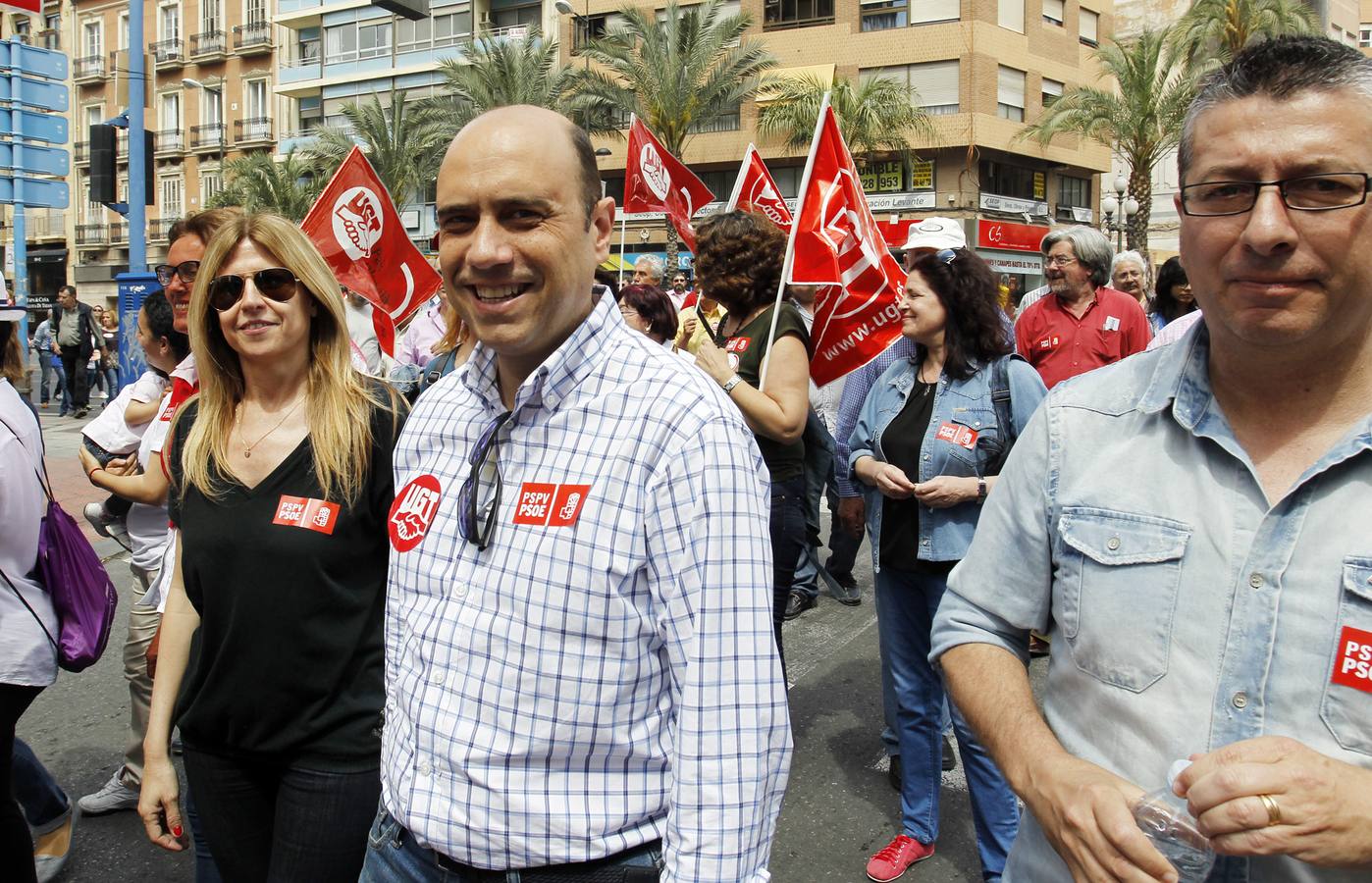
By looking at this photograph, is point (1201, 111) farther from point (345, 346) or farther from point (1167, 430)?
point (345, 346)

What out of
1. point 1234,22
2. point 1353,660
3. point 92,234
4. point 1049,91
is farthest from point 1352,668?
point 92,234

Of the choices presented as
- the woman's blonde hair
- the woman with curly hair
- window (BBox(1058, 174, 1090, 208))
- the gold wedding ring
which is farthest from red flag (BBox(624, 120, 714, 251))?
window (BBox(1058, 174, 1090, 208))

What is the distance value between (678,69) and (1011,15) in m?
12.3

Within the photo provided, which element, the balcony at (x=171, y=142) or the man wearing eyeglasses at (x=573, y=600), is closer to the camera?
the man wearing eyeglasses at (x=573, y=600)

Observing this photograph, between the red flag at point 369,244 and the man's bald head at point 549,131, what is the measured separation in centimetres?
435

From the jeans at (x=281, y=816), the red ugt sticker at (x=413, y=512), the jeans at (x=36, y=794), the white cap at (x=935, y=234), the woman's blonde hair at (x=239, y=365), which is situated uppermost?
the white cap at (x=935, y=234)

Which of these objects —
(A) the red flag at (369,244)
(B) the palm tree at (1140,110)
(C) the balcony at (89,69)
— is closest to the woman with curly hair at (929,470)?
(A) the red flag at (369,244)

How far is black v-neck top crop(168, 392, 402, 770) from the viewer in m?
2.22

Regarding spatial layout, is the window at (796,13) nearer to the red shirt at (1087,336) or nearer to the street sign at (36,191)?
the street sign at (36,191)

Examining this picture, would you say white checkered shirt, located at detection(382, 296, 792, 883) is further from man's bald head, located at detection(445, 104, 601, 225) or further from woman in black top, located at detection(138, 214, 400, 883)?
woman in black top, located at detection(138, 214, 400, 883)

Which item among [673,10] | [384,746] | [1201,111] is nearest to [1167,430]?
[1201,111]

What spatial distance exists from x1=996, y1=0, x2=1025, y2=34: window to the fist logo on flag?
3434cm

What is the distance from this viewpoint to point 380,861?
71.6 inches

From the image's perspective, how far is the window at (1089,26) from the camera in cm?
3912
